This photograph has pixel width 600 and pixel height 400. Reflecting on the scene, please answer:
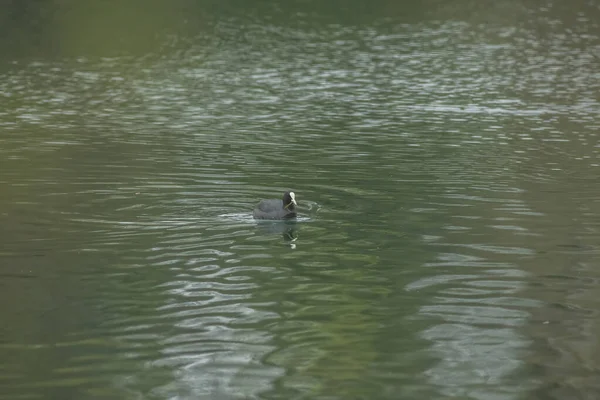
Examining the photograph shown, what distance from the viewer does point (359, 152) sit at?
1178 inches

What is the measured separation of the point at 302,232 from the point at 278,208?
0.68m

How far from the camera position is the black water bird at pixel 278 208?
21.5m

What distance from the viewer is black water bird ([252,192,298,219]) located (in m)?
21.5

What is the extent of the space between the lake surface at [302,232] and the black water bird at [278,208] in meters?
0.33

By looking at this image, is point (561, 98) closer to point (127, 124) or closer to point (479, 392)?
point (127, 124)

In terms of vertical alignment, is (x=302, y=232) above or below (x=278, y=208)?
below

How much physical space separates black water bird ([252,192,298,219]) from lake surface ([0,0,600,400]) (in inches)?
13.1

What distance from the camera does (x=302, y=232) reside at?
2120cm

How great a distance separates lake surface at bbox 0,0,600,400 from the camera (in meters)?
14.3

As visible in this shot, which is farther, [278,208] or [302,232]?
[278,208]

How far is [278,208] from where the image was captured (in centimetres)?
2148

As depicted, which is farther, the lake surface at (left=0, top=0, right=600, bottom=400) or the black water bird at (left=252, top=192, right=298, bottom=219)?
the black water bird at (left=252, top=192, right=298, bottom=219)

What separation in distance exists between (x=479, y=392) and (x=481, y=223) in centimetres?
861

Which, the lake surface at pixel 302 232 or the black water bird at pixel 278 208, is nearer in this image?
the lake surface at pixel 302 232
